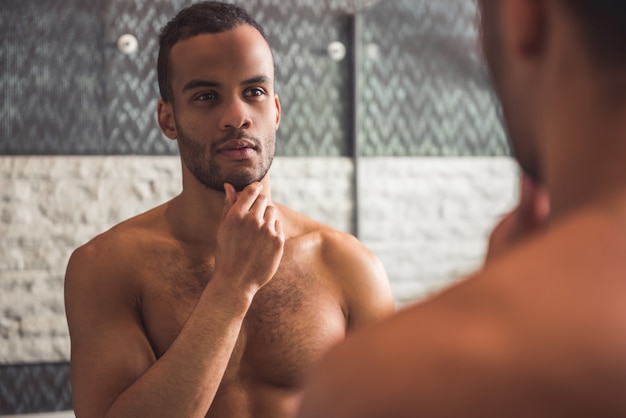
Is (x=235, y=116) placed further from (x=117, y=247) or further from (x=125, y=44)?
(x=125, y=44)

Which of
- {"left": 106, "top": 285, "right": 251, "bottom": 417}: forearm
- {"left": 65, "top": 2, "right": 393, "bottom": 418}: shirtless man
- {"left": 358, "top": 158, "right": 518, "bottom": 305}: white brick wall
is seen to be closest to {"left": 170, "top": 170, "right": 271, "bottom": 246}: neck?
{"left": 65, "top": 2, "right": 393, "bottom": 418}: shirtless man

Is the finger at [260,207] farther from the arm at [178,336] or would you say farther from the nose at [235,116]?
the nose at [235,116]

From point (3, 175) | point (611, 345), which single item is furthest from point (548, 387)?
point (3, 175)

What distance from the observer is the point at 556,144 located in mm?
296

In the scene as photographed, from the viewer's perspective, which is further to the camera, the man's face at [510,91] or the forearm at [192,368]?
the forearm at [192,368]

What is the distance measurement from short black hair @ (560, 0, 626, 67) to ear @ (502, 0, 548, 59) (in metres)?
0.01

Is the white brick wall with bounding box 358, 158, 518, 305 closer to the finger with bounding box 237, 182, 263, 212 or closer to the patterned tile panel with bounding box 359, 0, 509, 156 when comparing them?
the patterned tile panel with bounding box 359, 0, 509, 156

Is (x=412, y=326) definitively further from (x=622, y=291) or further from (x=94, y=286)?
(x=94, y=286)

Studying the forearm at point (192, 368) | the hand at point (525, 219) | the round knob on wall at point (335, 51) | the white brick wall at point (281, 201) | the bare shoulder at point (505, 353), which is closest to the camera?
the bare shoulder at point (505, 353)

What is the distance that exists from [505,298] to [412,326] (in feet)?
0.11

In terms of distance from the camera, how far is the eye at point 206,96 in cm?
117

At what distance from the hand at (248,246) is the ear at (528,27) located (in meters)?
0.79

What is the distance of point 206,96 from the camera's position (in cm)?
118

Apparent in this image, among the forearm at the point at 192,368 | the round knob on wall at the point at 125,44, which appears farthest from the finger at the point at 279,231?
the round knob on wall at the point at 125,44
